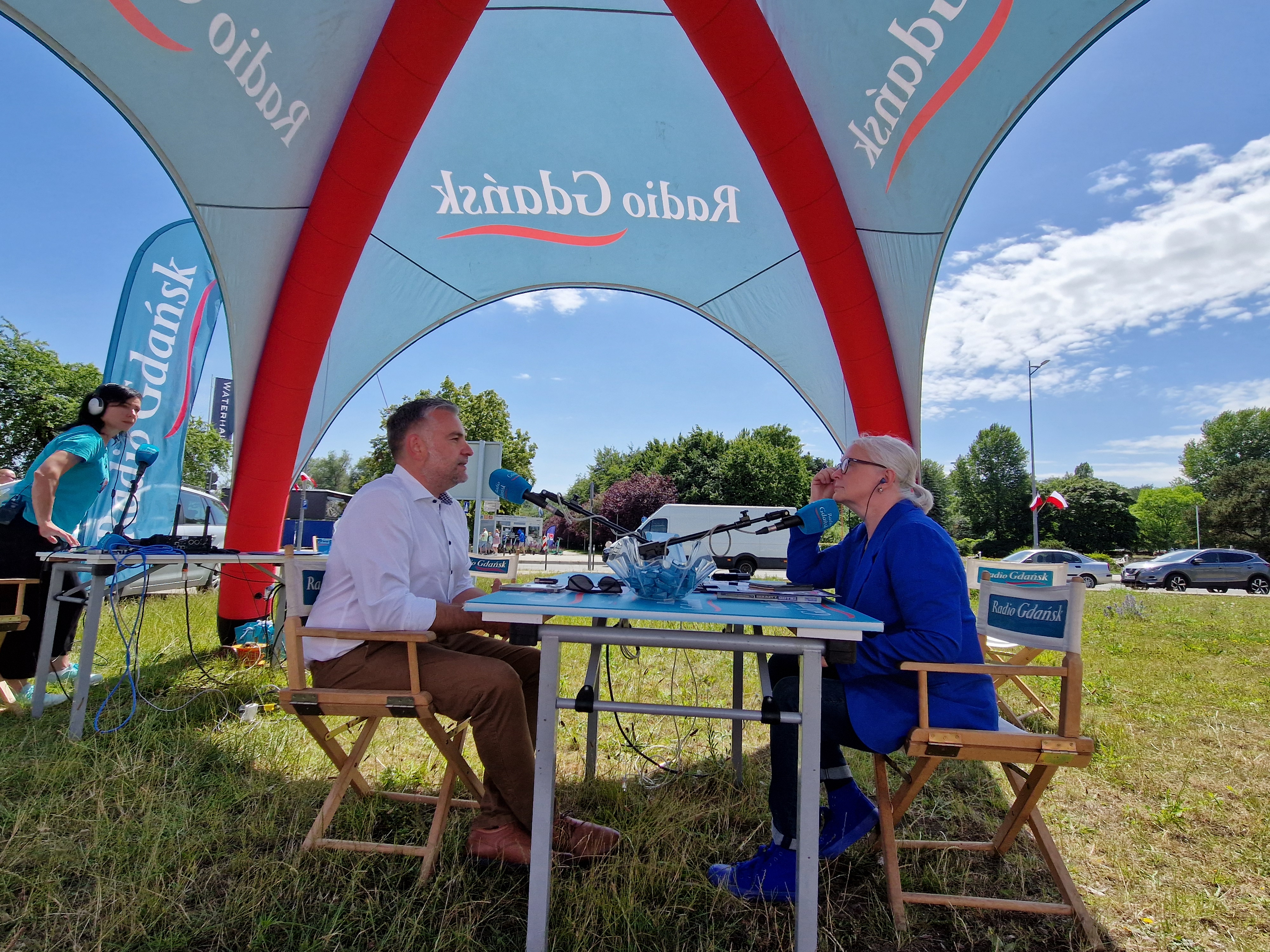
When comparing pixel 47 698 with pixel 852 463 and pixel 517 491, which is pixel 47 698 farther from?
pixel 852 463

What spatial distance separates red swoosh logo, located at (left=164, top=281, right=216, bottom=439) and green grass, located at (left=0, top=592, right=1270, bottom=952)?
3773 millimetres

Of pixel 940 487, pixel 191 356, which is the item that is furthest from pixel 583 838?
pixel 940 487

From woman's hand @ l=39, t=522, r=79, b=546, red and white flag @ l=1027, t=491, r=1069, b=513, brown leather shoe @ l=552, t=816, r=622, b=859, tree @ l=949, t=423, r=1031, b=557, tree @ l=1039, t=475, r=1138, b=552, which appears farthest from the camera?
tree @ l=949, t=423, r=1031, b=557

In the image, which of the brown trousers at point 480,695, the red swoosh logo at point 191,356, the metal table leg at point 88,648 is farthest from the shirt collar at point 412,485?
the red swoosh logo at point 191,356

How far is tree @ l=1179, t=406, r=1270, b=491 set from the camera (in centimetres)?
6081

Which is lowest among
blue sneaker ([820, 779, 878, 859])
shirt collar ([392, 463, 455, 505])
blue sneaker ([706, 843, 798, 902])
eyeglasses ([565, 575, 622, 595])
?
blue sneaker ([706, 843, 798, 902])

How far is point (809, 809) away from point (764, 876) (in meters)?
0.53

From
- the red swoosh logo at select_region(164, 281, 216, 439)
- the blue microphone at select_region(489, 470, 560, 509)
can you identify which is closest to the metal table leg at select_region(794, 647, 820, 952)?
the blue microphone at select_region(489, 470, 560, 509)

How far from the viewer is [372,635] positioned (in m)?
2.19

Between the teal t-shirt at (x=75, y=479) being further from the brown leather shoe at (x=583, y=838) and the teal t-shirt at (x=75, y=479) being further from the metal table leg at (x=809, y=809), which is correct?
the metal table leg at (x=809, y=809)

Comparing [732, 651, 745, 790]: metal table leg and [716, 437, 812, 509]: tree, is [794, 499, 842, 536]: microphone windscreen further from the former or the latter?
[716, 437, 812, 509]: tree

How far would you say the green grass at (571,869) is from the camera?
194 centimetres

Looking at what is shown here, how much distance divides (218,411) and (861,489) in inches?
938

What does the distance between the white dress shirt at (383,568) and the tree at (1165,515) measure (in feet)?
208
